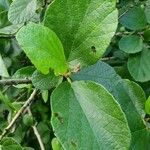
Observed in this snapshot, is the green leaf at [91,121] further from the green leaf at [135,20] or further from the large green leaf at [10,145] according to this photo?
the green leaf at [135,20]

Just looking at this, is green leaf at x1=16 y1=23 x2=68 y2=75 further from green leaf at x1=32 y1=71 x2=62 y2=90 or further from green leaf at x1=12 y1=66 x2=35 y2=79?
green leaf at x1=12 y1=66 x2=35 y2=79

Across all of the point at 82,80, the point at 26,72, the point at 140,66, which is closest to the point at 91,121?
the point at 82,80

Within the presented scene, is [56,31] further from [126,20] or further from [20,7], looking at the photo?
[126,20]

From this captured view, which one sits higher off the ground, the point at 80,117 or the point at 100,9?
the point at 100,9

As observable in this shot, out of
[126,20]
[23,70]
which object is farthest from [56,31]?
[126,20]

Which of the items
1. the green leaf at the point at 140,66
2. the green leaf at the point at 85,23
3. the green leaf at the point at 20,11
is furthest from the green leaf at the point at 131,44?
the green leaf at the point at 85,23

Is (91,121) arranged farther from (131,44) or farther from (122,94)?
(131,44)
